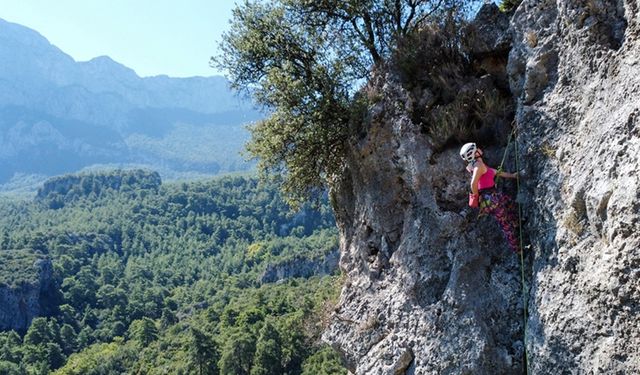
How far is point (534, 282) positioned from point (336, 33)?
8339mm

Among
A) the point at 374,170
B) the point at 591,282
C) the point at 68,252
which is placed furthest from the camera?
the point at 68,252

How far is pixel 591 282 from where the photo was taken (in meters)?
6.38

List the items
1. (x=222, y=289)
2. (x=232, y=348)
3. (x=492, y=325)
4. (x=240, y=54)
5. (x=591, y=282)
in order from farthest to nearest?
(x=222, y=289) < (x=232, y=348) < (x=240, y=54) < (x=492, y=325) < (x=591, y=282)

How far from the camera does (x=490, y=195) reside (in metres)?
8.26

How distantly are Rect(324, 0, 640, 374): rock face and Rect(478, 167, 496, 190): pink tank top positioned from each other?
564mm

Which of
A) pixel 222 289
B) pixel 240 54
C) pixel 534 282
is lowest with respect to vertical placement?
pixel 222 289

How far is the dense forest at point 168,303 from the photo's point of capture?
2253 inches

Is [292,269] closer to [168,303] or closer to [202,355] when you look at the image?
[168,303]

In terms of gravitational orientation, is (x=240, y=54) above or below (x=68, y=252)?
above

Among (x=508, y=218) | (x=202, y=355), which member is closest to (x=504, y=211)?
(x=508, y=218)

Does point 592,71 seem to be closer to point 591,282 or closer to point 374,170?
point 591,282

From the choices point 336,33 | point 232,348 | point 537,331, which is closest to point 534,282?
point 537,331

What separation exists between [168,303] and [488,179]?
411 feet

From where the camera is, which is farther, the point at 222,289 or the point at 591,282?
the point at 222,289
